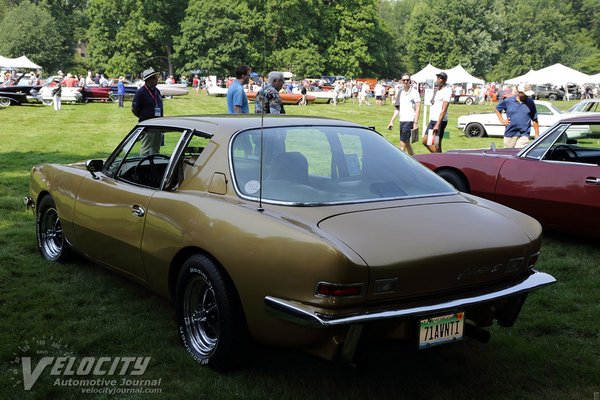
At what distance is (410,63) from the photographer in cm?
8344

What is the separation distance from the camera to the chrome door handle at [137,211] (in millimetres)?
3920

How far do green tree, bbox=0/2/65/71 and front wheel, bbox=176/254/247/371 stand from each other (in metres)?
71.2

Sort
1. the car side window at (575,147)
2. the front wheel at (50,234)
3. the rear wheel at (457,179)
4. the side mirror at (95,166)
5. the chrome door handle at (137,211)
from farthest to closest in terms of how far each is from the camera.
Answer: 1. the rear wheel at (457,179)
2. the car side window at (575,147)
3. the front wheel at (50,234)
4. the side mirror at (95,166)
5. the chrome door handle at (137,211)

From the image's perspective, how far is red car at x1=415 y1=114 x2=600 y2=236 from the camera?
19.6 ft

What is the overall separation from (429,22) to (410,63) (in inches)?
278

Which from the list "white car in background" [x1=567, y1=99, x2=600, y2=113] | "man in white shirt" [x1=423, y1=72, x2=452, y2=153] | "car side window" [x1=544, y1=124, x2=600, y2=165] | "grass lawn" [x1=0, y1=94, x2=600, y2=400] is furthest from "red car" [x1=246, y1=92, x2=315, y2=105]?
"grass lawn" [x1=0, y1=94, x2=600, y2=400]

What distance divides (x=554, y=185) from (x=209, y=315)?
421 centimetres

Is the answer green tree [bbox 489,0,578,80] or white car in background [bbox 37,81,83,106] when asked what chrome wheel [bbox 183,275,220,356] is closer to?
white car in background [bbox 37,81,83,106]

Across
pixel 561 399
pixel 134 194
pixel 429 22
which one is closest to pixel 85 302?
pixel 134 194

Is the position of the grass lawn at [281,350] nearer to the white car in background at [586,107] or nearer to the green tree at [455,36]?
the white car in background at [586,107]

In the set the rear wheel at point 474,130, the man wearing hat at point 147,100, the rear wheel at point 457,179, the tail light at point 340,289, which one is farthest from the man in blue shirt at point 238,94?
the rear wheel at point 474,130

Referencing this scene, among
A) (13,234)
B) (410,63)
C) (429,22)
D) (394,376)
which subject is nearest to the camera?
(394,376)

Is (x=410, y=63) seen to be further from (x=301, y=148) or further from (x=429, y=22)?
(x=301, y=148)

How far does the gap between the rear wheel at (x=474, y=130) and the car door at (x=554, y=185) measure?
1293 centimetres
